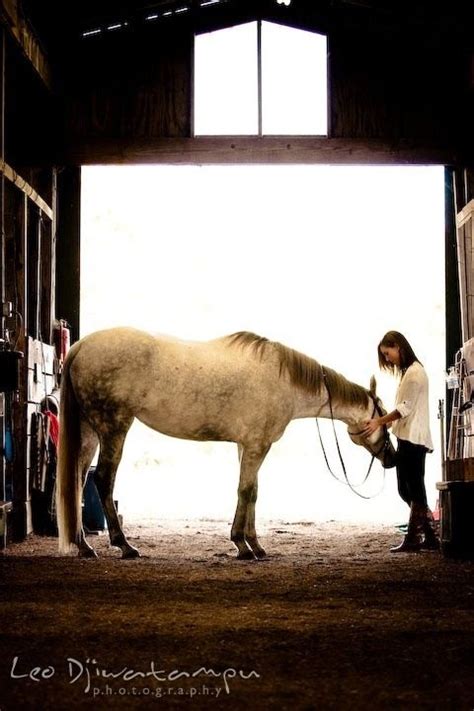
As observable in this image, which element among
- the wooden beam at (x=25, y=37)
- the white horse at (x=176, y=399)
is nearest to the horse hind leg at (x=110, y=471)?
the white horse at (x=176, y=399)

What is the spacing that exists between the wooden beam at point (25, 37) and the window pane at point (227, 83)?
4.75ft

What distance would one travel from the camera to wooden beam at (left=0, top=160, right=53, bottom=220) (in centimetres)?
721

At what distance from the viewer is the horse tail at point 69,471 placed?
247 inches

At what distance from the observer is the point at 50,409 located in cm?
814

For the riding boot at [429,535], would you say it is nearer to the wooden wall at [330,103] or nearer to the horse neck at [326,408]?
the horse neck at [326,408]

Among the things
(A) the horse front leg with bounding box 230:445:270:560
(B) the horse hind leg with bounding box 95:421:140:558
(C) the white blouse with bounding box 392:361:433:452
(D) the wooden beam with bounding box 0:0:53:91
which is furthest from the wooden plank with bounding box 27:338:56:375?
(C) the white blouse with bounding box 392:361:433:452

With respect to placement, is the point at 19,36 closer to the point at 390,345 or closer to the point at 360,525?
the point at 390,345

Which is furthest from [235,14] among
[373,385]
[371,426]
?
[371,426]

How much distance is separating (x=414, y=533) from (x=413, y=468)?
0.45m

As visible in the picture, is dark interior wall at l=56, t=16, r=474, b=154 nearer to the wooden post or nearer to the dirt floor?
the wooden post

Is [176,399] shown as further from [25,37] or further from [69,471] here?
[25,37]

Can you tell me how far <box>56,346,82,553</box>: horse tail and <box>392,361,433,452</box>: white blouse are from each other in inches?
86.5

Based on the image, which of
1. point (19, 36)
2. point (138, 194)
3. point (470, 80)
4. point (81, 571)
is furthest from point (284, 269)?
point (81, 571)

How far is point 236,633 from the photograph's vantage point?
137 inches
